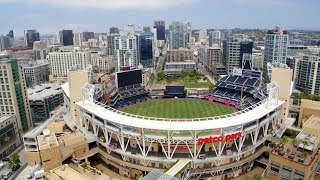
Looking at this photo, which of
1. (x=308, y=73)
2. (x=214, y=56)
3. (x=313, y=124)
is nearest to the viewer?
(x=313, y=124)

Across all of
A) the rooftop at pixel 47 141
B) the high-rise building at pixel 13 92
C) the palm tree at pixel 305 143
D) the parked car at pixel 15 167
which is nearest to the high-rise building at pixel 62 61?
the high-rise building at pixel 13 92

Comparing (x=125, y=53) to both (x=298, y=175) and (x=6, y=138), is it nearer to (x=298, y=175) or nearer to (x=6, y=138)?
(x=6, y=138)

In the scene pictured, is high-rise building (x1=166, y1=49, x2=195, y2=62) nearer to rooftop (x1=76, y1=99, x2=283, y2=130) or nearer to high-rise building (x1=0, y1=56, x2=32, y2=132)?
high-rise building (x1=0, y1=56, x2=32, y2=132)

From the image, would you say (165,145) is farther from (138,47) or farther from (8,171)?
(138,47)

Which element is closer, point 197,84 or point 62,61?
point 197,84

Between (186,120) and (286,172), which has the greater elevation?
(186,120)

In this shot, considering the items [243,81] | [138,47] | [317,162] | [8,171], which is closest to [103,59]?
[138,47]

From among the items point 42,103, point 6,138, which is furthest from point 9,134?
point 42,103

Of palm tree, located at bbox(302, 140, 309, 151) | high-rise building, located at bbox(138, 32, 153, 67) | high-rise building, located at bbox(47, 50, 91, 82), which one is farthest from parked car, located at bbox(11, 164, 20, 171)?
high-rise building, located at bbox(138, 32, 153, 67)
